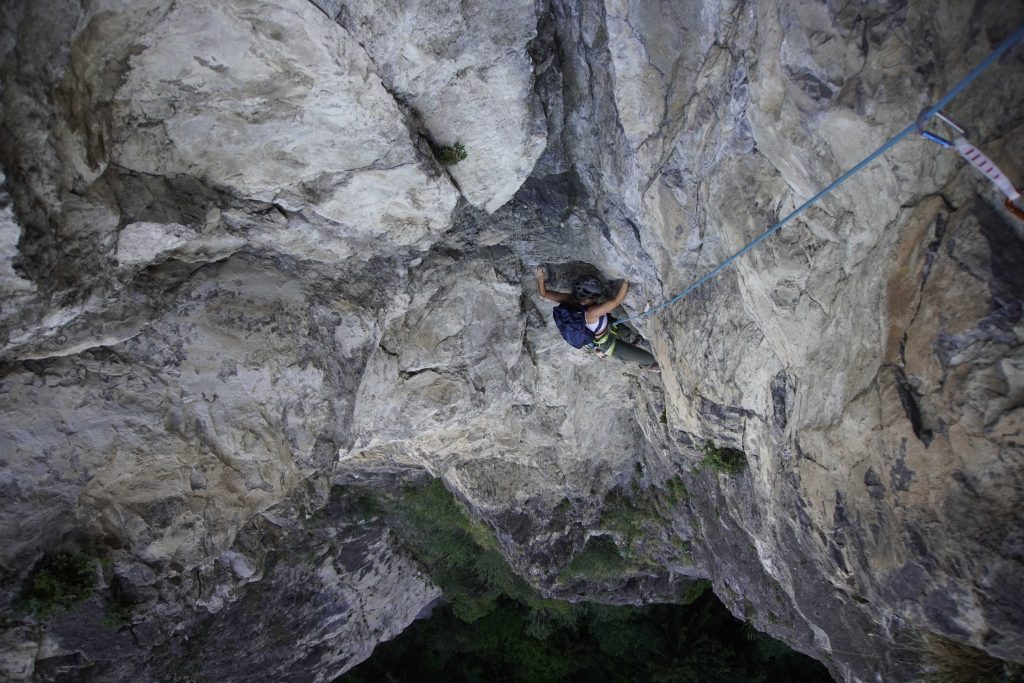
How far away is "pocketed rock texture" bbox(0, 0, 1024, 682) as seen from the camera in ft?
9.48

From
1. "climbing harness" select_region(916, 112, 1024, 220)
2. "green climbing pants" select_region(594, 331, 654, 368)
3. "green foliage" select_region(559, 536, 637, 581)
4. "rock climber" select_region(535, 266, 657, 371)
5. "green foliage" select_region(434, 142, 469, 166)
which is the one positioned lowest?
"green foliage" select_region(559, 536, 637, 581)

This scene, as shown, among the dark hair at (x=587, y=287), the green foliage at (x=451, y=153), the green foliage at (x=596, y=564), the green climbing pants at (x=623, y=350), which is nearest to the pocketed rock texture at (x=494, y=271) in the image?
the green foliage at (x=451, y=153)

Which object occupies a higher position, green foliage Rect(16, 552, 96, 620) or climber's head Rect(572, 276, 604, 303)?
climber's head Rect(572, 276, 604, 303)

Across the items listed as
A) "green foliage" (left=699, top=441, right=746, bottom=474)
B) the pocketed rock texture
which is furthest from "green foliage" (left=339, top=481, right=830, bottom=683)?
"green foliage" (left=699, top=441, right=746, bottom=474)

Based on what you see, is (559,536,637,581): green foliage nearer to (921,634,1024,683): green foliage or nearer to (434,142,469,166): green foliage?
(921,634,1024,683): green foliage

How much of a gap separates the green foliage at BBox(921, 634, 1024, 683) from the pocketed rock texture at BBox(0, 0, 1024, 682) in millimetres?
136

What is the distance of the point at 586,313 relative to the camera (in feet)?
19.5

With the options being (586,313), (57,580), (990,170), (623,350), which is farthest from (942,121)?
(57,580)

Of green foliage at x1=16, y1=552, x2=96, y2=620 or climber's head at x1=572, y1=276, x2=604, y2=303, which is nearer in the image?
green foliage at x1=16, y1=552, x2=96, y2=620

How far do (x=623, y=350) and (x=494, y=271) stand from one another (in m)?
1.68

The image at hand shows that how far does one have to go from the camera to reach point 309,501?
731 cm

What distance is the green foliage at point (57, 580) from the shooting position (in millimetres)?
5133

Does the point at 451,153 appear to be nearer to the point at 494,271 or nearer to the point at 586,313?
the point at 494,271

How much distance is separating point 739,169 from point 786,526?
3.23m
